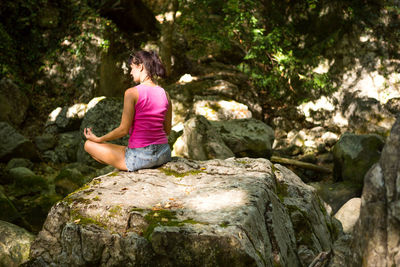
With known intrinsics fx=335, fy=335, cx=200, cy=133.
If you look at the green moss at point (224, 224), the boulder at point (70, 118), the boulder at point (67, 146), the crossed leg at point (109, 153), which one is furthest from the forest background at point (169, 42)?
the green moss at point (224, 224)

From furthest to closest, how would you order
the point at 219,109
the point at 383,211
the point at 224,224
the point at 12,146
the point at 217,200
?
1. the point at 219,109
2. the point at 12,146
3. the point at 217,200
4. the point at 224,224
5. the point at 383,211

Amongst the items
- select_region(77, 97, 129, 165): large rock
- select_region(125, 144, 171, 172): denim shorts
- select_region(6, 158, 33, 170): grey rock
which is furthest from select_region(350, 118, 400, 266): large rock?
select_region(6, 158, 33, 170): grey rock

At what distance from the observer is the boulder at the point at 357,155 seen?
840 cm

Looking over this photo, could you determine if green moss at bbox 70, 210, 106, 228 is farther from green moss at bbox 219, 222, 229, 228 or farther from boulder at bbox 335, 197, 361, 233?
boulder at bbox 335, 197, 361, 233

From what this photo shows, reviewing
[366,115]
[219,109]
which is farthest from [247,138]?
[366,115]

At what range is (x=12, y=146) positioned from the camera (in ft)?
28.4

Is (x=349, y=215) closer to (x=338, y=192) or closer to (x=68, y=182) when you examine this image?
(x=338, y=192)

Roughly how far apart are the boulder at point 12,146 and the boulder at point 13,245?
5036 millimetres

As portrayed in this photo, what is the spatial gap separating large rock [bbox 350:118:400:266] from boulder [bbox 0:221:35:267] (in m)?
3.70

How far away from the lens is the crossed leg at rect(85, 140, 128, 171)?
4.08m

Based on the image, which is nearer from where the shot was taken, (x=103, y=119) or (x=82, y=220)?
(x=82, y=220)

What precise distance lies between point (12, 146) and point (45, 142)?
1.20 metres

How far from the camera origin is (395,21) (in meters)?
12.5

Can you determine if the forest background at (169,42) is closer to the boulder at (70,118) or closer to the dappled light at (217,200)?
the boulder at (70,118)
